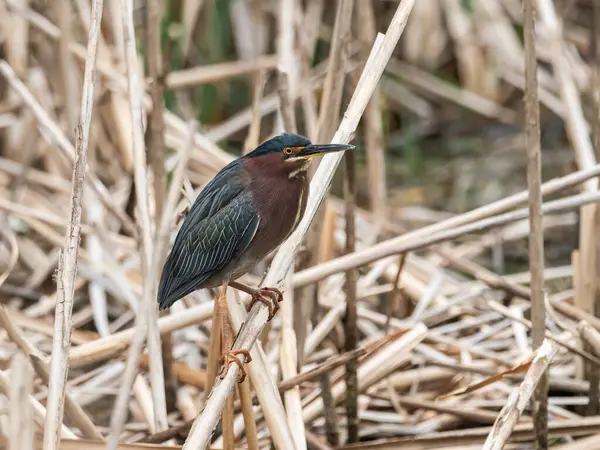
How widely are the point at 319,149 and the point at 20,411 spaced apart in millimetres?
1183

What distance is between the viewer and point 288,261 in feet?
8.32

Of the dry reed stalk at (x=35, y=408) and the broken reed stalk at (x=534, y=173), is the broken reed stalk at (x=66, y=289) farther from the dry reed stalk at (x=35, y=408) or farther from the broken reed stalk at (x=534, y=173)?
the broken reed stalk at (x=534, y=173)

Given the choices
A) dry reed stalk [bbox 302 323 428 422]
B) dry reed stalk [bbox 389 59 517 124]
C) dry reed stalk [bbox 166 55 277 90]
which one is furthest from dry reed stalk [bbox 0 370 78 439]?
dry reed stalk [bbox 389 59 517 124]

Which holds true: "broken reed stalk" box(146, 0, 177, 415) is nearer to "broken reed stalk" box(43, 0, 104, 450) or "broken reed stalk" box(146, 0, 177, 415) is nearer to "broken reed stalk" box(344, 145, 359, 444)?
"broken reed stalk" box(344, 145, 359, 444)

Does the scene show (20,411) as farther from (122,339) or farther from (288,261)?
(122,339)

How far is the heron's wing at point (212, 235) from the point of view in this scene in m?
2.64

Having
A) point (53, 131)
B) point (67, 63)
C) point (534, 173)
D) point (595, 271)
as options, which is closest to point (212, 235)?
point (534, 173)

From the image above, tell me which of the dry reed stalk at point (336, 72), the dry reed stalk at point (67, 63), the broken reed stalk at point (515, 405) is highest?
the dry reed stalk at point (67, 63)

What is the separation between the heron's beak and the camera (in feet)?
7.99

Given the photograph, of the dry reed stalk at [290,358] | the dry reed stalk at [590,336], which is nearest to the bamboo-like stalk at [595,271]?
the dry reed stalk at [590,336]

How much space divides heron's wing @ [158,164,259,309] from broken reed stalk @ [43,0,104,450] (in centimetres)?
65

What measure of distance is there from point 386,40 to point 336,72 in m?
0.32

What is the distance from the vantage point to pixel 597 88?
3340 millimetres

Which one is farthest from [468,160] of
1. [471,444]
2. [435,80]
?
[471,444]
